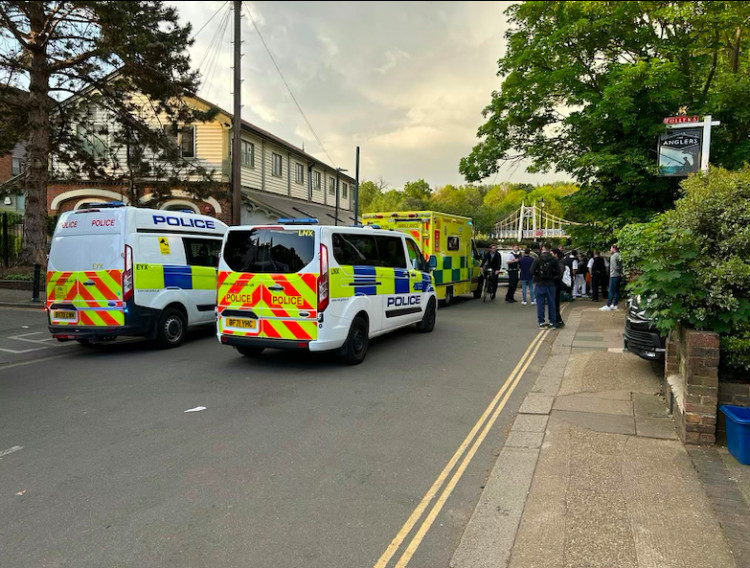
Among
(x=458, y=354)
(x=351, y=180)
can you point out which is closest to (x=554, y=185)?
(x=351, y=180)

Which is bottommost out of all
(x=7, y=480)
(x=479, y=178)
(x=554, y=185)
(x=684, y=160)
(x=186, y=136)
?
(x=7, y=480)

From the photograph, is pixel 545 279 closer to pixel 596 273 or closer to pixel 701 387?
pixel 701 387

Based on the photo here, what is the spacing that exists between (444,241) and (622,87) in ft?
19.2

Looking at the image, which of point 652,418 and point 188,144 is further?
point 188,144

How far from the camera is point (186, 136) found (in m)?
21.8

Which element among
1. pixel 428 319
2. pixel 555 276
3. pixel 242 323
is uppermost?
pixel 555 276

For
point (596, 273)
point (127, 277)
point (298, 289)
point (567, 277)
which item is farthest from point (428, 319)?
point (596, 273)

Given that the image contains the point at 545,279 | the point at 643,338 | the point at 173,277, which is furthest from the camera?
the point at 545,279

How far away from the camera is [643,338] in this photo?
6.97m

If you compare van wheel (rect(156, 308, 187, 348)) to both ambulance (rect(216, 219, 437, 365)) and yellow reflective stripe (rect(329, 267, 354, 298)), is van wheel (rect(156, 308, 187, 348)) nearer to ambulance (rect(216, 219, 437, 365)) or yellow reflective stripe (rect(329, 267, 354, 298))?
ambulance (rect(216, 219, 437, 365))

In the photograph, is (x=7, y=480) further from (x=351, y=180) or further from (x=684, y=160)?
(x=351, y=180)

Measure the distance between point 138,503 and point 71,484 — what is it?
70cm

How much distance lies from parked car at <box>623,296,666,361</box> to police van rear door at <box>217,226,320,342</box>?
437 cm

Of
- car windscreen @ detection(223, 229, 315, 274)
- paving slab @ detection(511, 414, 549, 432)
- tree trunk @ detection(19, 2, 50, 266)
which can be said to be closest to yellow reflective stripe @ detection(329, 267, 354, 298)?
car windscreen @ detection(223, 229, 315, 274)
